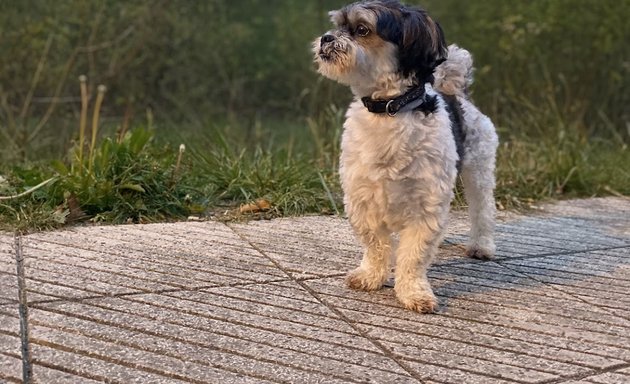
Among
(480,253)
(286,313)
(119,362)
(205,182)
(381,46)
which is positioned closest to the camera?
(119,362)

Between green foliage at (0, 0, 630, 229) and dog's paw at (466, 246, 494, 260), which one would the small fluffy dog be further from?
green foliage at (0, 0, 630, 229)

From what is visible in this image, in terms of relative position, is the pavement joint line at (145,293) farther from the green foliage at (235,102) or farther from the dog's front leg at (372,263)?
the green foliage at (235,102)

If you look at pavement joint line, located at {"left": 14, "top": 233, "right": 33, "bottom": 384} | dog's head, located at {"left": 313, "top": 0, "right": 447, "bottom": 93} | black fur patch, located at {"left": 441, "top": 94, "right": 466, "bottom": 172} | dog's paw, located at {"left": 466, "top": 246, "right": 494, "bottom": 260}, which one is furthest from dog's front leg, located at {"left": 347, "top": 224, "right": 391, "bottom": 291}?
pavement joint line, located at {"left": 14, "top": 233, "right": 33, "bottom": 384}

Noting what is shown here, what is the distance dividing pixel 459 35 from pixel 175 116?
14.0 feet

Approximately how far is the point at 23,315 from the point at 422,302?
1.47 meters

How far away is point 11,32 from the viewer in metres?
8.10

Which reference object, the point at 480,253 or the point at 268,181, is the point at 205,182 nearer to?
the point at 268,181

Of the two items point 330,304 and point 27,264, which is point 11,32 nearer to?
point 27,264

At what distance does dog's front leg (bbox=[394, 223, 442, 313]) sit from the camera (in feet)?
10.4

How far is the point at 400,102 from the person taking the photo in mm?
3221

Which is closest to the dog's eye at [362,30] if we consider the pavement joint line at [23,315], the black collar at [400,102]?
the black collar at [400,102]

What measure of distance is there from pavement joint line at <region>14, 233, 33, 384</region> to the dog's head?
1463 millimetres

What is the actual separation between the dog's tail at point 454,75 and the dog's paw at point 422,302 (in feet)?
4.45

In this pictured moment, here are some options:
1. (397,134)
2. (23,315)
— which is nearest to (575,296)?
(397,134)
